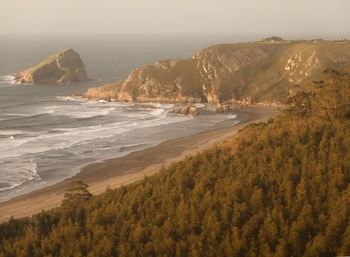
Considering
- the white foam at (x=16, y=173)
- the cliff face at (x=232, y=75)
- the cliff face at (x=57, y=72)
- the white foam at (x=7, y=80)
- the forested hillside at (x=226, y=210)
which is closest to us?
the forested hillside at (x=226, y=210)

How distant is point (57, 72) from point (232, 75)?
174ft

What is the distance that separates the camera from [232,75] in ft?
408

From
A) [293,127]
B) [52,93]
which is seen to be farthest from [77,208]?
[52,93]

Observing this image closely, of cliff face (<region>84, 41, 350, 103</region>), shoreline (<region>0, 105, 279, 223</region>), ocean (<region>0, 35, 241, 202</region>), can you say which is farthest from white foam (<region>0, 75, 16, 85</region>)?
shoreline (<region>0, 105, 279, 223</region>)

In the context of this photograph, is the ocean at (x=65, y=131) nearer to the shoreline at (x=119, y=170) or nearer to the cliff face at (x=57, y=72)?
the shoreline at (x=119, y=170)

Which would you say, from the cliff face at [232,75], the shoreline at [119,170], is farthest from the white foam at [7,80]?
the shoreline at [119,170]

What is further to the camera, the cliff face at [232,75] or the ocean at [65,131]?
the cliff face at [232,75]

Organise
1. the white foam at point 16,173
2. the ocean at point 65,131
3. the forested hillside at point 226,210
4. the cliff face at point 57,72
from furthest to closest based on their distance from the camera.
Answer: the cliff face at point 57,72, the ocean at point 65,131, the white foam at point 16,173, the forested hillside at point 226,210

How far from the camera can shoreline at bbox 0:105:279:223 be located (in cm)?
4737

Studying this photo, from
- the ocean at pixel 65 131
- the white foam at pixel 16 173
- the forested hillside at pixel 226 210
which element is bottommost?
the ocean at pixel 65 131

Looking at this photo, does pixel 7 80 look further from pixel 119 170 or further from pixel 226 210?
pixel 226 210

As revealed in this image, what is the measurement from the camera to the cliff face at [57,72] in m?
150

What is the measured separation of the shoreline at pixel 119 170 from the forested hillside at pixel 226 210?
339 inches

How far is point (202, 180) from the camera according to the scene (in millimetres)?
36938
